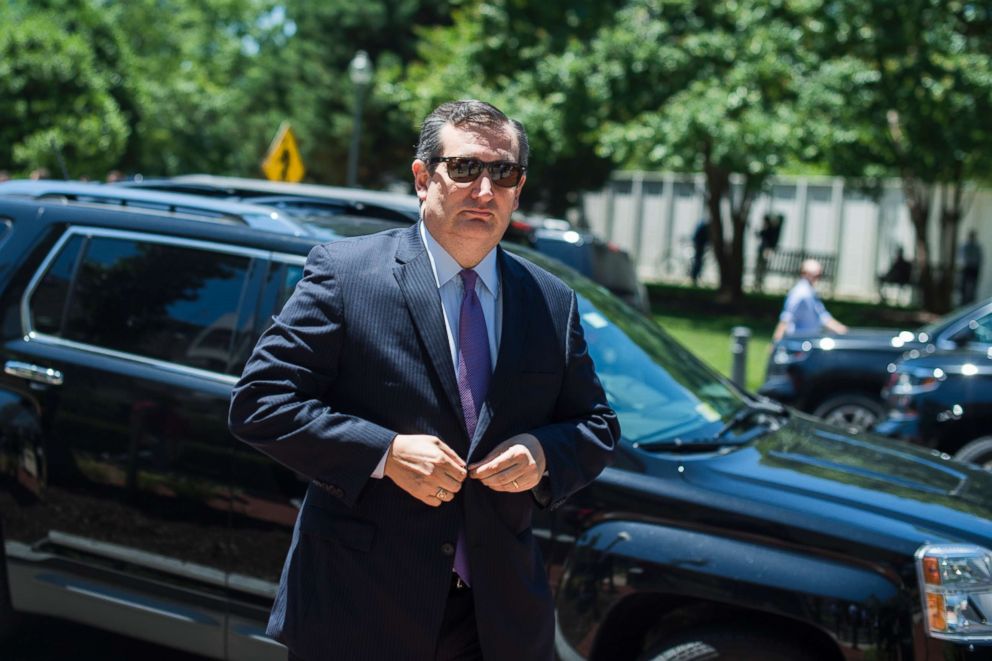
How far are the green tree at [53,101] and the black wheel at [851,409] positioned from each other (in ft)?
77.3

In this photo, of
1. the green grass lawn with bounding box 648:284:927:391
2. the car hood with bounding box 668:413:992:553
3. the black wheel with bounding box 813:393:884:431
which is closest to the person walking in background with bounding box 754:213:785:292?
the green grass lawn with bounding box 648:284:927:391

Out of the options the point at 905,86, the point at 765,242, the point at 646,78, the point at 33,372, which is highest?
the point at 646,78

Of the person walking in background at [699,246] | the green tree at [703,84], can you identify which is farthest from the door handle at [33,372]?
the person walking in background at [699,246]

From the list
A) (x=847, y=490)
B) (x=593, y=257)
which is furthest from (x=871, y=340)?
(x=847, y=490)

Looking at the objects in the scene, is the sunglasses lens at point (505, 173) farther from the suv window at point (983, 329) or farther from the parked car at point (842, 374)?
the parked car at point (842, 374)

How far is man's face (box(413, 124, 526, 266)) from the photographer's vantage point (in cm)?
259

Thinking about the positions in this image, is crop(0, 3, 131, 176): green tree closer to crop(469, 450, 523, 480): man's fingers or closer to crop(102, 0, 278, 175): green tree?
crop(102, 0, 278, 175): green tree

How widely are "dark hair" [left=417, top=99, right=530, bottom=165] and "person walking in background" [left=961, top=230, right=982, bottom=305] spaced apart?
25261 mm

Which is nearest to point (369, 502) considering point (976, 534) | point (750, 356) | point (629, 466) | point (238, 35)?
point (629, 466)

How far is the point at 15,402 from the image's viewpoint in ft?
14.3

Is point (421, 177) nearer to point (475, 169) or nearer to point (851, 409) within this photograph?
point (475, 169)

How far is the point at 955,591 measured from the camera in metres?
3.38

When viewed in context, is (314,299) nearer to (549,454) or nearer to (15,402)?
(549,454)

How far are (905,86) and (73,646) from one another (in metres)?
17.7
